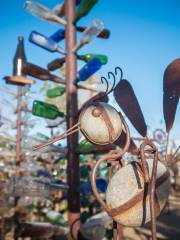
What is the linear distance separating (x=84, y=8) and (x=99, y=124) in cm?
177

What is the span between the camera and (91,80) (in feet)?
8.88

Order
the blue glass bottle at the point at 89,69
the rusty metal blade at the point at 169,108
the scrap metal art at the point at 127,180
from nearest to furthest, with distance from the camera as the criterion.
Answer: the scrap metal art at the point at 127,180, the rusty metal blade at the point at 169,108, the blue glass bottle at the point at 89,69

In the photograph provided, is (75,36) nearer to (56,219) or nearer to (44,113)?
(44,113)

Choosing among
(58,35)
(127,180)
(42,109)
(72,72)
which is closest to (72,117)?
Answer: (42,109)

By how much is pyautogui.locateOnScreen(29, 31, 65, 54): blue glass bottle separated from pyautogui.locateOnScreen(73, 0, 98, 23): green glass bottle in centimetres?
40

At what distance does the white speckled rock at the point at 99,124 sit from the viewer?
3.69 ft

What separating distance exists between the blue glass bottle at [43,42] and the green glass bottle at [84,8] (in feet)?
1.30

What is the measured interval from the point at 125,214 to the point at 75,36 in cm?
215

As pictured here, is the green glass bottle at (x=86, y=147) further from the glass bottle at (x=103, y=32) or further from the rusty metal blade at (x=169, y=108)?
the glass bottle at (x=103, y=32)

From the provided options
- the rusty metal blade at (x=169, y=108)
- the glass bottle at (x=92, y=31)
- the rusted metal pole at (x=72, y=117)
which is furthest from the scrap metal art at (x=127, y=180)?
the glass bottle at (x=92, y=31)

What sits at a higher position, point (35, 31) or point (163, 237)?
point (35, 31)

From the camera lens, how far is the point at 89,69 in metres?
2.34

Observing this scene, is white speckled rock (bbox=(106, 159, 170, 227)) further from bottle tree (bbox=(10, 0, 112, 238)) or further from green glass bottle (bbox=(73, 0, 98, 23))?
green glass bottle (bbox=(73, 0, 98, 23))

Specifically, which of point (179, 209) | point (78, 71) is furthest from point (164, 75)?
point (179, 209)
